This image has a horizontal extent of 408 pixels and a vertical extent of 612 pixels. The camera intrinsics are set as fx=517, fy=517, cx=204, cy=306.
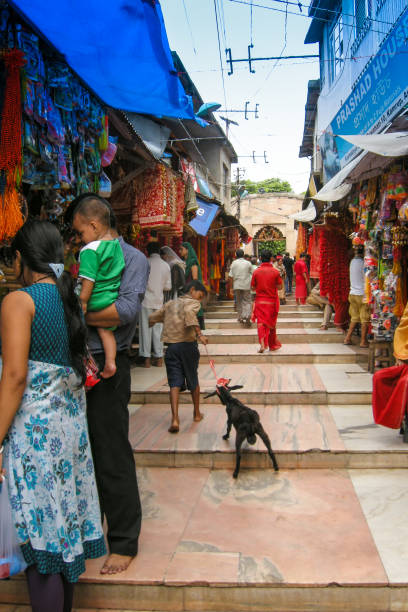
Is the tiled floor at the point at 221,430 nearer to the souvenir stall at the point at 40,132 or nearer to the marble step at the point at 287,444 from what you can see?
the marble step at the point at 287,444

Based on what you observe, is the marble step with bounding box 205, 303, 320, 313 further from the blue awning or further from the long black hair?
the long black hair

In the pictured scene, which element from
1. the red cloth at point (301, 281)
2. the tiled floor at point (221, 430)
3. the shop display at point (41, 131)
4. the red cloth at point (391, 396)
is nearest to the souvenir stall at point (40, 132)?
the shop display at point (41, 131)

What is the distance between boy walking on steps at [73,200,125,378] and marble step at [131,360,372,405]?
3578 mm

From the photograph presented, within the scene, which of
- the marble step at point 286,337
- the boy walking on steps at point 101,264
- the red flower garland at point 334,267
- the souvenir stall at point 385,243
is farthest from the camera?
the red flower garland at point 334,267

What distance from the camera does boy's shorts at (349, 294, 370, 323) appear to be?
824 centimetres

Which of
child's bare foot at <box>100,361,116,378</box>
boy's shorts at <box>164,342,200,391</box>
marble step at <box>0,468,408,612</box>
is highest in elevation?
child's bare foot at <box>100,361,116,378</box>

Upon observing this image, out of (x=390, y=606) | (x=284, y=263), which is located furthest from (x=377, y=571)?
(x=284, y=263)

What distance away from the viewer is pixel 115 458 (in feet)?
8.98

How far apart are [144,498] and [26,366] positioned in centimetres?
207

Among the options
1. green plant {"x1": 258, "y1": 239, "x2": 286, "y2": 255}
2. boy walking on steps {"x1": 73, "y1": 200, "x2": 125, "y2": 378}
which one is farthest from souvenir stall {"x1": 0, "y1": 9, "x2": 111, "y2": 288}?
green plant {"x1": 258, "y1": 239, "x2": 286, "y2": 255}

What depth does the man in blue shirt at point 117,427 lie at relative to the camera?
270cm

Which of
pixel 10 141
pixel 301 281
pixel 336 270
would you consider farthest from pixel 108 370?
pixel 301 281

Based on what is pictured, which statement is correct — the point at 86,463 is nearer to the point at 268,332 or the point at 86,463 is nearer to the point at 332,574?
the point at 332,574

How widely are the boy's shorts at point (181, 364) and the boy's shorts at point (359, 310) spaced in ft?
13.3
